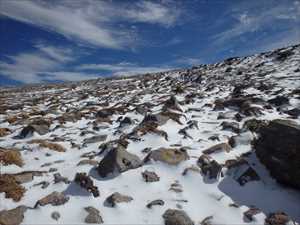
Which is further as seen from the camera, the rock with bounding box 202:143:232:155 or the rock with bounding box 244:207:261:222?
the rock with bounding box 202:143:232:155

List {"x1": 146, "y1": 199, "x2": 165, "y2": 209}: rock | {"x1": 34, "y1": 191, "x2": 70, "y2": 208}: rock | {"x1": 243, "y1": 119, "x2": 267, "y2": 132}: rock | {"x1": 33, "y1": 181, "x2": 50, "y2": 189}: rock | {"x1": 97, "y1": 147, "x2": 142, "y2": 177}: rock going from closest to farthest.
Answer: {"x1": 146, "y1": 199, "x2": 165, "y2": 209}: rock → {"x1": 34, "y1": 191, "x2": 70, "y2": 208}: rock → {"x1": 33, "y1": 181, "x2": 50, "y2": 189}: rock → {"x1": 97, "y1": 147, "x2": 142, "y2": 177}: rock → {"x1": 243, "y1": 119, "x2": 267, "y2": 132}: rock

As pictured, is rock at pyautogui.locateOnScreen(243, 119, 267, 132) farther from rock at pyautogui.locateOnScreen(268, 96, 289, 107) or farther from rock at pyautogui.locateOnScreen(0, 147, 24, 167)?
rock at pyautogui.locateOnScreen(0, 147, 24, 167)

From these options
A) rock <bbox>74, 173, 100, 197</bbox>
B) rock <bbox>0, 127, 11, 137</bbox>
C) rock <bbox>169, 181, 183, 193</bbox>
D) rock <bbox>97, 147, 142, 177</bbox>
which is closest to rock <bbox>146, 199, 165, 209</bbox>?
rock <bbox>169, 181, 183, 193</bbox>

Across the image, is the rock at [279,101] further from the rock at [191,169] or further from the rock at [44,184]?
the rock at [44,184]

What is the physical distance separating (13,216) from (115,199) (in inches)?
104

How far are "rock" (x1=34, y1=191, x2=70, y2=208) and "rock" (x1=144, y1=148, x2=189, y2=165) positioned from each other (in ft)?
9.95

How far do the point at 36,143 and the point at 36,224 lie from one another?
5.79 metres

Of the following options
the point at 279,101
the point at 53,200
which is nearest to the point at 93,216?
the point at 53,200

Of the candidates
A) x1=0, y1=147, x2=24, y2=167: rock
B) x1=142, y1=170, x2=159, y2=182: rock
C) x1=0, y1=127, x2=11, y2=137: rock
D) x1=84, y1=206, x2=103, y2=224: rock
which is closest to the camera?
x1=84, y1=206, x2=103, y2=224: rock

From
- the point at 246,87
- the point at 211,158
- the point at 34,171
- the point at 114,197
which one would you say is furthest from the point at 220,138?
the point at 246,87

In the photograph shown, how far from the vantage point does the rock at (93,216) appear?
23.5 ft

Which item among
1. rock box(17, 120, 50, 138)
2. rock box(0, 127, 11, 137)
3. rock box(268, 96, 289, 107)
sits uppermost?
rock box(268, 96, 289, 107)

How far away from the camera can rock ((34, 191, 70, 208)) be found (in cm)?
779

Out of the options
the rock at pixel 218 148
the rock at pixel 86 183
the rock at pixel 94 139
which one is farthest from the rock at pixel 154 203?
the rock at pixel 94 139
